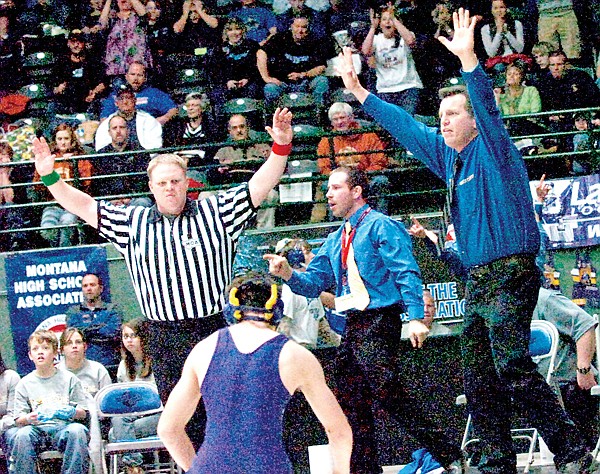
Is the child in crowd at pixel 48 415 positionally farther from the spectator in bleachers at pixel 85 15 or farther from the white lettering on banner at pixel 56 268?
the spectator in bleachers at pixel 85 15

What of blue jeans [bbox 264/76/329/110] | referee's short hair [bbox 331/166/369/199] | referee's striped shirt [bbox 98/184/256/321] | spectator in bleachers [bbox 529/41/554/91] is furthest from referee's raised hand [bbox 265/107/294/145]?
spectator in bleachers [bbox 529/41/554/91]

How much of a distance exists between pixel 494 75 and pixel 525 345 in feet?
19.1

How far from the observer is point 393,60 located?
1006cm

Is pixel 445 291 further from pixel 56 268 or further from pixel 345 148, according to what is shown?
pixel 56 268

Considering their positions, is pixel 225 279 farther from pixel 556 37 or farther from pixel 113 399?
pixel 556 37

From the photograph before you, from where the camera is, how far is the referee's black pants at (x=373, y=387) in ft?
17.6

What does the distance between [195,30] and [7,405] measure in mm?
5418

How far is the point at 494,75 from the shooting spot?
10.1 m

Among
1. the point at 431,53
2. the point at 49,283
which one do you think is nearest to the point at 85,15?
the point at 431,53

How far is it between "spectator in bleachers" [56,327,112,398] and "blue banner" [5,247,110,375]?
789 mm

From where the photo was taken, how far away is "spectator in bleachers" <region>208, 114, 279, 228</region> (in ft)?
28.9

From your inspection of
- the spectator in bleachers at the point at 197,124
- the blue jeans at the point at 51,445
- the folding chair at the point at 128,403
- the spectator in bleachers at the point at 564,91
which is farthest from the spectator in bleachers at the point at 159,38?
the blue jeans at the point at 51,445

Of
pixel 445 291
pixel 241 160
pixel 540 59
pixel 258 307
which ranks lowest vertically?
pixel 445 291

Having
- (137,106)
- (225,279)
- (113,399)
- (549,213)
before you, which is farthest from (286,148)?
(137,106)
